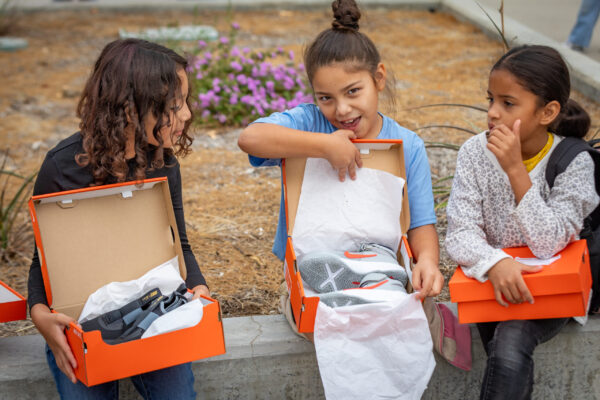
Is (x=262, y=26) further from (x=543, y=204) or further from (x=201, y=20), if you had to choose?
(x=543, y=204)

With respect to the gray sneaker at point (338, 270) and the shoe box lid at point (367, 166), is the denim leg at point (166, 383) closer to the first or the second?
the gray sneaker at point (338, 270)

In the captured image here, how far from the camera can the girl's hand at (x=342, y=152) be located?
220 cm

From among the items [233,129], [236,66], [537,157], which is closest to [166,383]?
[537,157]

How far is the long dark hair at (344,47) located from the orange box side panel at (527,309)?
0.87 m

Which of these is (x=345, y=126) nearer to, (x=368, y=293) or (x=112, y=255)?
(x=368, y=293)

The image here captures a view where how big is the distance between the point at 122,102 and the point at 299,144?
1.91ft

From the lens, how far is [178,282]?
2205 millimetres

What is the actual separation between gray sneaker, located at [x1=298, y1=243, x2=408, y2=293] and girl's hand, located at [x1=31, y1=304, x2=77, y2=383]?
29.1 inches

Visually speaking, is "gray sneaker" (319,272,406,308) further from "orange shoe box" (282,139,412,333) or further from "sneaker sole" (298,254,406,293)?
"orange shoe box" (282,139,412,333)

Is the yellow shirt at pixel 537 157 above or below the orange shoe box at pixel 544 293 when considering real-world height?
above

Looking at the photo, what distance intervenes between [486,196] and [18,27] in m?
7.64

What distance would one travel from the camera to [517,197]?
2205 mm

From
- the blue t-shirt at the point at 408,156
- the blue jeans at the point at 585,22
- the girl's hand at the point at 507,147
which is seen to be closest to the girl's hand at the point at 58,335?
the blue t-shirt at the point at 408,156

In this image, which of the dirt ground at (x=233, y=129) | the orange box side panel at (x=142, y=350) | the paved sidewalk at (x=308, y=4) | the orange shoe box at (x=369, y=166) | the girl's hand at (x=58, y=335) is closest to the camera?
the orange box side panel at (x=142, y=350)
